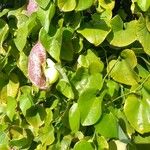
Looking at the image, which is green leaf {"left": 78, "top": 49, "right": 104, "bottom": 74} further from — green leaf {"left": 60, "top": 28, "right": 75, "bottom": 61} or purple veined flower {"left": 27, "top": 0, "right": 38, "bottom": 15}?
purple veined flower {"left": 27, "top": 0, "right": 38, "bottom": 15}

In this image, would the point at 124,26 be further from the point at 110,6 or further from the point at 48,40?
the point at 48,40

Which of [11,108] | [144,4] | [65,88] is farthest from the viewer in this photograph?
[11,108]

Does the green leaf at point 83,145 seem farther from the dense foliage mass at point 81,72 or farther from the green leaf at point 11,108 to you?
the green leaf at point 11,108

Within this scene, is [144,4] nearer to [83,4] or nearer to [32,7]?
[83,4]

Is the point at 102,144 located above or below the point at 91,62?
below

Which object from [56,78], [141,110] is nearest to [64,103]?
[56,78]

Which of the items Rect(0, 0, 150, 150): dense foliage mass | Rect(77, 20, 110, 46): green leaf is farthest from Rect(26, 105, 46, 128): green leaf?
Rect(77, 20, 110, 46): green leaf

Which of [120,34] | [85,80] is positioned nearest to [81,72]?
[85,80]

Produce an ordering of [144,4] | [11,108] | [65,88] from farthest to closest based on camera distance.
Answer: [11,108] → [65,88] → [144,4]
